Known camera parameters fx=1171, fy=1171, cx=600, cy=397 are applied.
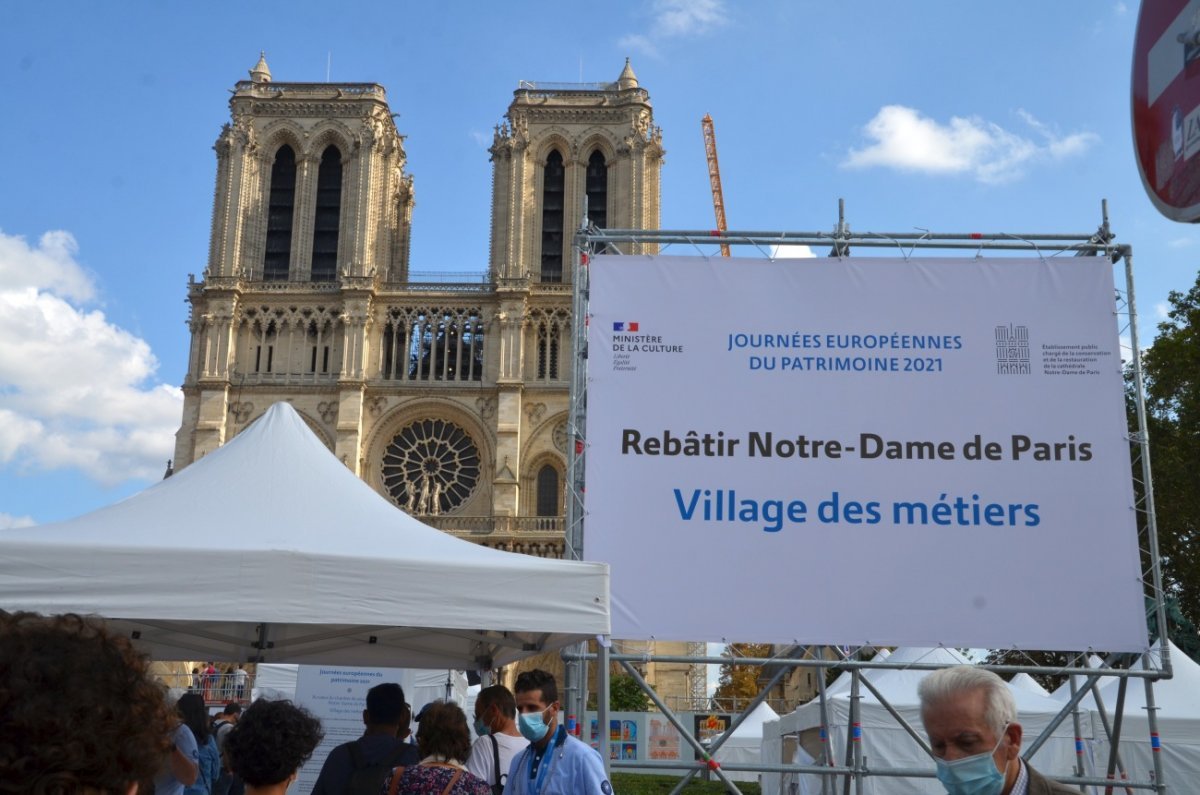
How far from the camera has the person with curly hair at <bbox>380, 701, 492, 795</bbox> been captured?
4523 millimetres

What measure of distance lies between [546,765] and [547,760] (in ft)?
0.07

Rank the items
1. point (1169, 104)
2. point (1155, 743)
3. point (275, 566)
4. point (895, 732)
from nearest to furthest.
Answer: point (1169, 104) → point (275, 566) → point (1155, 743) → point (895, 732)

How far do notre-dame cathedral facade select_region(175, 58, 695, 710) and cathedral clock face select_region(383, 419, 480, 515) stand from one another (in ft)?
0.16

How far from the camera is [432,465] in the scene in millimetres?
40938

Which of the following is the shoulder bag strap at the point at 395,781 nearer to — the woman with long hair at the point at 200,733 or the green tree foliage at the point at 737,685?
the woman with long hair at the point at 200,733

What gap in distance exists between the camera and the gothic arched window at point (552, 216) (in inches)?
1697

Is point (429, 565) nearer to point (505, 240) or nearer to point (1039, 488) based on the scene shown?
point (1039, 488)

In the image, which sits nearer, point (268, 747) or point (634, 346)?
point (268, 747)

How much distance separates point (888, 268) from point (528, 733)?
17.8 feet

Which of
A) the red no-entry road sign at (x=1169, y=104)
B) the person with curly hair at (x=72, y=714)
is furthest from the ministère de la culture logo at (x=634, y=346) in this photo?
the person with curly hair at (x=72, y=714)

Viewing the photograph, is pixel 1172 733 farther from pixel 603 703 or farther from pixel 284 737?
pixel 284 737

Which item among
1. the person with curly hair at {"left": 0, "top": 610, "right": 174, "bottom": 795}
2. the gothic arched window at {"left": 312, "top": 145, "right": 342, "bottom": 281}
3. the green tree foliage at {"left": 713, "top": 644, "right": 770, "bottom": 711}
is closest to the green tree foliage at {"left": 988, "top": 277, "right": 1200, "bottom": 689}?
the person with curly hair at {"left": 0, "top": 610, "right": 174, "bottom": 795}

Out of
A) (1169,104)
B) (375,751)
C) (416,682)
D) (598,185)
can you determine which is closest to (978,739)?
(1169,104)

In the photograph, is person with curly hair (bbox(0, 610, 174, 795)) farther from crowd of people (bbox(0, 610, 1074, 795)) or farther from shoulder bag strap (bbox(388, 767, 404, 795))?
shoulder bag strap (bbox(388, 767, 404, 795))
